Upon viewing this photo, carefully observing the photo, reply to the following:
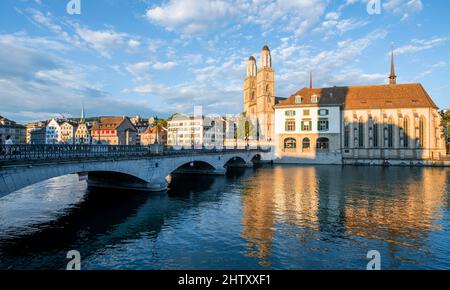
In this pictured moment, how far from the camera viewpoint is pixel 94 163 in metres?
23.4

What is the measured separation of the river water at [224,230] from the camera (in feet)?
44.1

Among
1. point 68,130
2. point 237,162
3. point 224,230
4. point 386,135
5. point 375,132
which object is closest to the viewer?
point 224,230

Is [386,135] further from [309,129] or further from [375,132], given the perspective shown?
[309,129]

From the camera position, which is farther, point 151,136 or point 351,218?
point 151,136

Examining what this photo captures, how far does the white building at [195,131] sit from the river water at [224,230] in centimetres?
10255

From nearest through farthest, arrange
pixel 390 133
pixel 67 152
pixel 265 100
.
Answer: pixel 67 152 → pixel 390 133 → pixel 265 100

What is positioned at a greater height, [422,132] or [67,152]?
[422,132]

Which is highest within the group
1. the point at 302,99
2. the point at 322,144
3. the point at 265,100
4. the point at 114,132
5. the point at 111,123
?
the point at 265,100

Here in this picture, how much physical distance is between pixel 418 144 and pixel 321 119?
26.0 metres

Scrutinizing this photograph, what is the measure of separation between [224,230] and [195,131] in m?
118

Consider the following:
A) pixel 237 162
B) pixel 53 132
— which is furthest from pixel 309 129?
pixel 53 132

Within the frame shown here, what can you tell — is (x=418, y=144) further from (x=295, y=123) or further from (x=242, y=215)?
(x=242, y=215)

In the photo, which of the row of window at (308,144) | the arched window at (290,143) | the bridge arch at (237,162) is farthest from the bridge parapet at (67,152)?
the row of window at (308,144)

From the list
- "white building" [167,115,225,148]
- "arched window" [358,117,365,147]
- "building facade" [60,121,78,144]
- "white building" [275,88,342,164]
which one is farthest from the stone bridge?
"building facade" [60,121,78,144]
